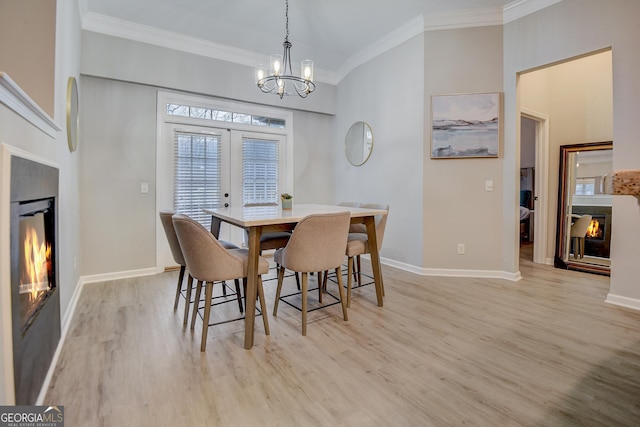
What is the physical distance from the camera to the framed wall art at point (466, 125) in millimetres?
3523

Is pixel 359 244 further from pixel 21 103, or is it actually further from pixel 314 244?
pixel 21 103

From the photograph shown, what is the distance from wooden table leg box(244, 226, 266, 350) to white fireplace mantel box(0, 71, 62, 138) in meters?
1.20

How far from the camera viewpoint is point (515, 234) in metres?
3.48

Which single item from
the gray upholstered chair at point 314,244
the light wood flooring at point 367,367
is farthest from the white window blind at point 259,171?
the gray upholstered chair at point 314,244

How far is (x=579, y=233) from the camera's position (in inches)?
158

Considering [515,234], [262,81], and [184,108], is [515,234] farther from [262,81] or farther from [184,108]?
[184,108]

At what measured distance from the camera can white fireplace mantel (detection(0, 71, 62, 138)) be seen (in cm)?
104

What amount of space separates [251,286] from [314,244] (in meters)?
0.51

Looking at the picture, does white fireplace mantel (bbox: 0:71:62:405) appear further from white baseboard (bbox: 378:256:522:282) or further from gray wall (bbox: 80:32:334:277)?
white baseboard (bbox: 378:256:522:282)

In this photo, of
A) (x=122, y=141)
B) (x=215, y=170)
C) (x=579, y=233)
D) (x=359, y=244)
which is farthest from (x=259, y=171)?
(x=579, y=233)

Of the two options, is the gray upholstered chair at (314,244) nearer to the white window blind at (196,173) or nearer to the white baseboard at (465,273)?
the white baseboard at (465,273)

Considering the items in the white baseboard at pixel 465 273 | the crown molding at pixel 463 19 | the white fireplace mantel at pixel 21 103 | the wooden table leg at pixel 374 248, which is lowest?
the white baseboard at pixel 465 273

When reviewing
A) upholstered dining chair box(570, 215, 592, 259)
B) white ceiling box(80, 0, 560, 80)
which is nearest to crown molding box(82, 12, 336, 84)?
white ceiling box(80, 0, 560, 80)

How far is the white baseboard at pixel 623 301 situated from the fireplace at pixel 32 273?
4056mm
